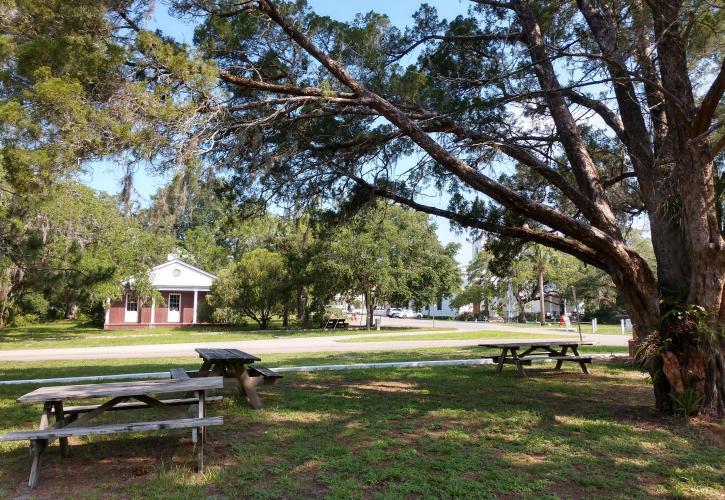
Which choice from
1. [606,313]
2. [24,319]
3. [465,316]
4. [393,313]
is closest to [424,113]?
[24,319]

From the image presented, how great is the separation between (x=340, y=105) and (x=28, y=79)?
391cm

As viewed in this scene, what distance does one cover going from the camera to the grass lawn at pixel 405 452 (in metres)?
4.16

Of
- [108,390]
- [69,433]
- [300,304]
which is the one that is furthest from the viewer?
[300,304]

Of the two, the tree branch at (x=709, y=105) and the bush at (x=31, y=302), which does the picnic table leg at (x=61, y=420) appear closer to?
the tree branch at (x=709, y=105)

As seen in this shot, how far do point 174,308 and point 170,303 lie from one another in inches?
17.3

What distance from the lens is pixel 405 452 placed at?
500cm

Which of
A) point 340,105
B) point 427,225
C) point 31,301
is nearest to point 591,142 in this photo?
point 340,105

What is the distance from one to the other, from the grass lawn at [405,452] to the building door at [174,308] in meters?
27.4

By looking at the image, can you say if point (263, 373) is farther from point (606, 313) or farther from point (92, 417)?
point (606, 313)

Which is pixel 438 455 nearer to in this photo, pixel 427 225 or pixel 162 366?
pixel 162 366

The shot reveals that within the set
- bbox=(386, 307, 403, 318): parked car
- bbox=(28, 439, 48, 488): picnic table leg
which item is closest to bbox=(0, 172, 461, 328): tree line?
bbox=(28, 439, 48, 488): picnic table leg

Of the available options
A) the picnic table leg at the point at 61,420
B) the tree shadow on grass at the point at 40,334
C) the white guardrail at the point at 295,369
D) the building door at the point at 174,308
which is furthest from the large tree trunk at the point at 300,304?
the picnic table leg at the point at 61,420

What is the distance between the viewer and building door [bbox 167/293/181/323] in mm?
34750

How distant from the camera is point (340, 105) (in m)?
7.61
